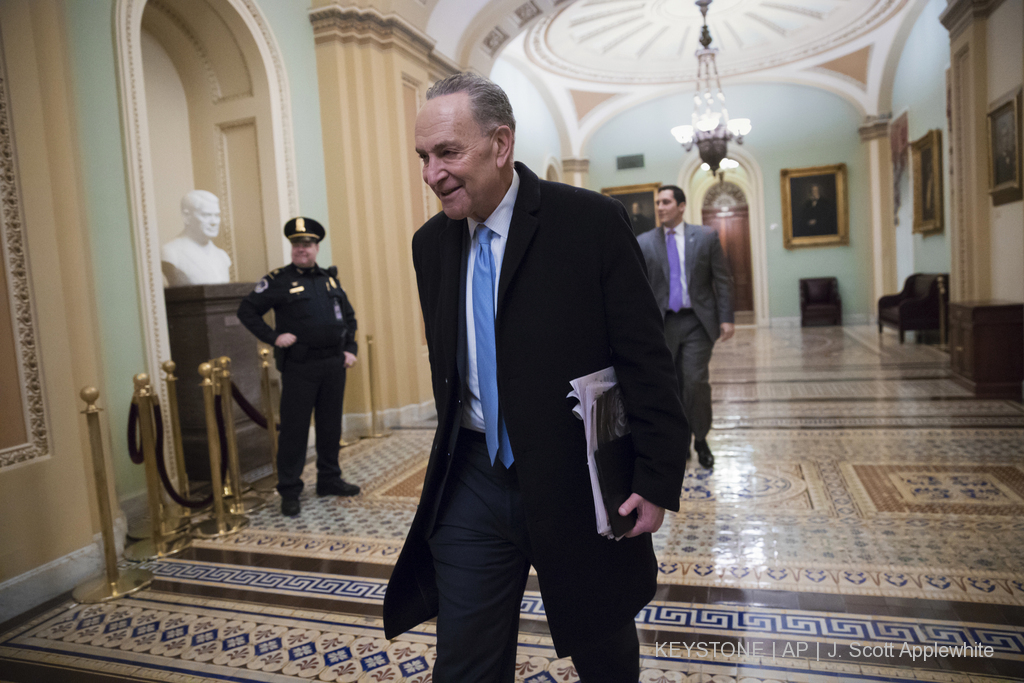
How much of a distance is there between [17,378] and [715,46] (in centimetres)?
1264

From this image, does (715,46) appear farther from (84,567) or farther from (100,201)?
(84,567)

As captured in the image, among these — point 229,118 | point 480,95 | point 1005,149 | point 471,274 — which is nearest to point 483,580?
point 471,274

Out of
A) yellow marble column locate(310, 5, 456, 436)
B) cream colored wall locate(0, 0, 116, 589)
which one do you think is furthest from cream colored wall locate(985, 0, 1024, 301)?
cream colored wall locate(0, 0, 116, 589)

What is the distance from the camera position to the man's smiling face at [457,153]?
1309mm

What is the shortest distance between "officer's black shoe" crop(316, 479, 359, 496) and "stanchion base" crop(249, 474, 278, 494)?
1.04ft

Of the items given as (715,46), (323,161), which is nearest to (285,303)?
(323,161)

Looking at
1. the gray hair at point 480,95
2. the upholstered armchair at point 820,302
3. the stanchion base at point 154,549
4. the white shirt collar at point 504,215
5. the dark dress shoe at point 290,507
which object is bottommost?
the stanchion base at point 154,549

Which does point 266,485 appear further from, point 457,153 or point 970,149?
point 970,149

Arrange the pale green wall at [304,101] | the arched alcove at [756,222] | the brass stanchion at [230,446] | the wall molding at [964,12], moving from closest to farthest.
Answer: the brass stanchion at [230,446]
the pale green wall at [304,101]
the wall molding at [964,12]
the arched alcove at [756,222]

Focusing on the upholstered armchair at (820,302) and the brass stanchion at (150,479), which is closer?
the brass stanchion at (150,479)

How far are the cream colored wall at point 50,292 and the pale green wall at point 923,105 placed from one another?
33.5ft

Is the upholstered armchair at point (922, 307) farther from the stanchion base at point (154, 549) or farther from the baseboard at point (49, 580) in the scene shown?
the baseboard at point (49, 580)

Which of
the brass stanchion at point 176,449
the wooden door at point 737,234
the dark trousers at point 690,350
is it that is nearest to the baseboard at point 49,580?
the brass stanchion at point 176,449

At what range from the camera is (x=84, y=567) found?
325 centimetres
